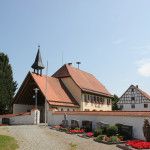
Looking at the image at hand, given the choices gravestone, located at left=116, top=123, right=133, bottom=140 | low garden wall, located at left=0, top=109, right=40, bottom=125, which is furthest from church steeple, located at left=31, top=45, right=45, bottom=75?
gravestone, located at left=116, top=123, right=133, bottom=140

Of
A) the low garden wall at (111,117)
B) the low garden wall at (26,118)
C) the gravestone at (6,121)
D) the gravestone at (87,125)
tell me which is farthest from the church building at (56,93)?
the gravestone at (87,125)

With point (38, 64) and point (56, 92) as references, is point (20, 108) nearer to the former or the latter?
point (56, 92)

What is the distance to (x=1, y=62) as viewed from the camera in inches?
1400

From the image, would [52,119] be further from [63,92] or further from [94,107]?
[94,107]

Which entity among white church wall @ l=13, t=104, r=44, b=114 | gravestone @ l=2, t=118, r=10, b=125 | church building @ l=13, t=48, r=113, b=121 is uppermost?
church building @ l=13, t=48, r=113, b=121

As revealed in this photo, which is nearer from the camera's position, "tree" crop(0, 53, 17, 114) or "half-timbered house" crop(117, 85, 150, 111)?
"tree" crop(0, 53, 17, 114)

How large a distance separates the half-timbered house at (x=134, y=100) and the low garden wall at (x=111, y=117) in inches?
1271

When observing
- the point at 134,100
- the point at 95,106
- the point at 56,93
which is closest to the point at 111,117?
the point at 56,93

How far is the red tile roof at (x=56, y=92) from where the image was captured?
95.2 ft

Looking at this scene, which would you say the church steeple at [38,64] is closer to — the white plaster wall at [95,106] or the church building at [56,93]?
the church building at [56,93]

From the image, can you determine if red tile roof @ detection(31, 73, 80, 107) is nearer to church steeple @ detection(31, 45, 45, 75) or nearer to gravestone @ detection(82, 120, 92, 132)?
church steeple @ detection(31, 45, 45, 75)

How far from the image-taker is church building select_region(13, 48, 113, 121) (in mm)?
29895

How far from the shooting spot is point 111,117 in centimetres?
1877

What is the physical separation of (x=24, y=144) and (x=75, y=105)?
21011 millimetres
